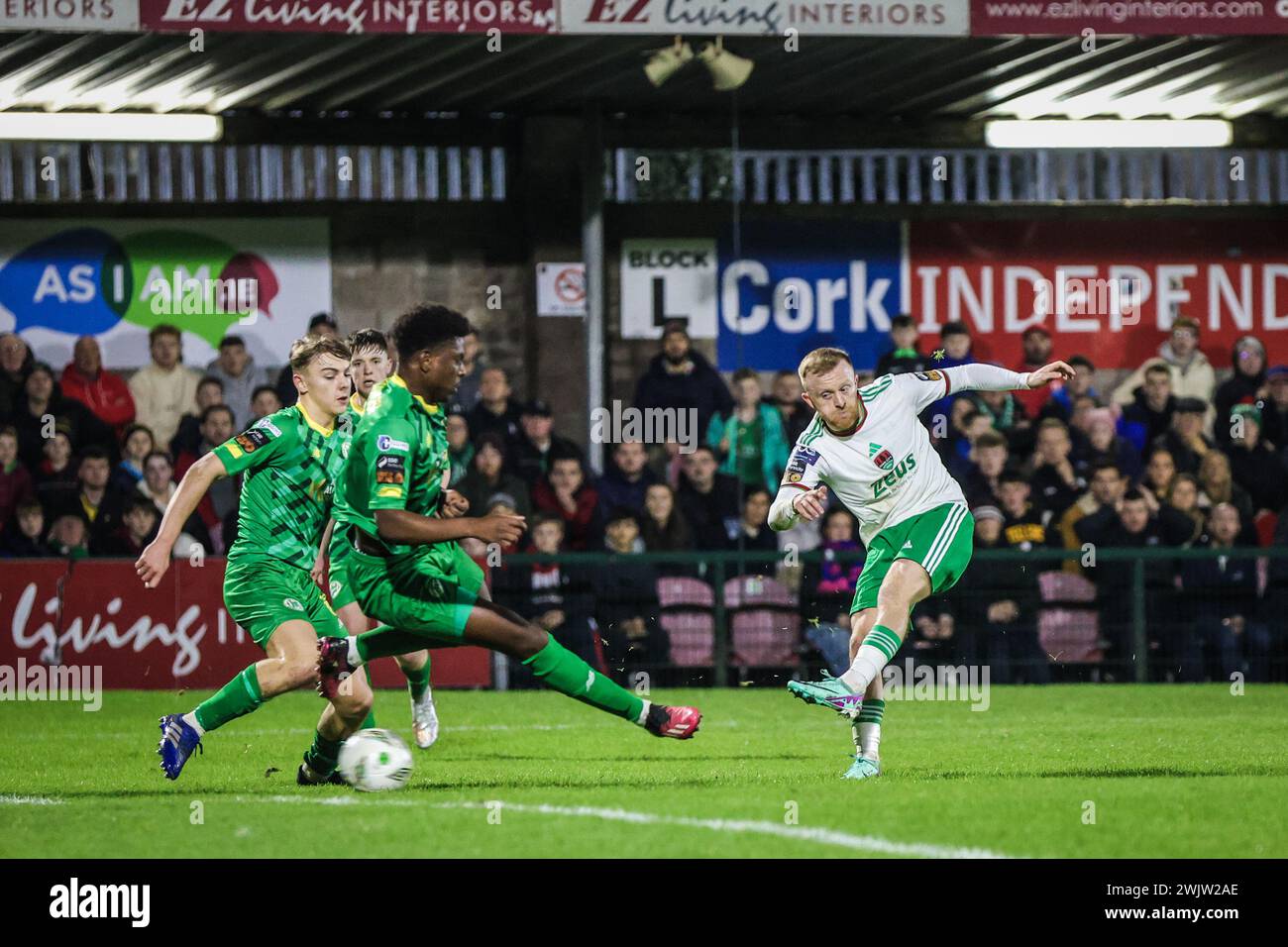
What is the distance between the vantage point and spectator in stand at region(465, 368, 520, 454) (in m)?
15.1

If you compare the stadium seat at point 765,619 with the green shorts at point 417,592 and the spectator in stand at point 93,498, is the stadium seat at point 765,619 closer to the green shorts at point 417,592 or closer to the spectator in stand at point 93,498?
the spectator in stand at point 93,498

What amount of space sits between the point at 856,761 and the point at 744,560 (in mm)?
5461

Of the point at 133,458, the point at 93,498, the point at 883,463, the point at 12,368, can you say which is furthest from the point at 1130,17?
the point at 12,368

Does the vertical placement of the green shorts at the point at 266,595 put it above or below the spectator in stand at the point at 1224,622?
above

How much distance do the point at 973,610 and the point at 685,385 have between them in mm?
3457

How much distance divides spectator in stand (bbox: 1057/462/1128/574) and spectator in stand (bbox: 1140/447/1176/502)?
0.30 meters

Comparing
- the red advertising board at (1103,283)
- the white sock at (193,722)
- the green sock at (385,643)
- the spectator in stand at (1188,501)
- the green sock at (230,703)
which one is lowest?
the white sock at (193,722)

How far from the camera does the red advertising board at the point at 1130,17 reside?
47.7ft

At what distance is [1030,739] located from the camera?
10164 millimetres

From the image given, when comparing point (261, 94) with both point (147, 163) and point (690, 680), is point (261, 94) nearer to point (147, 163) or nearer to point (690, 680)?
point (147, 163)

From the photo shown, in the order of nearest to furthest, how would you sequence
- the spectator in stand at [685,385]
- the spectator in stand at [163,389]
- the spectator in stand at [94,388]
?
the spectator in stand at [685,385]
the spectator in stand at [94,388]
the spectator in stand at [163,389]

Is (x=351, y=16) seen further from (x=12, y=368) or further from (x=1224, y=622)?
(x=1224, y=622)

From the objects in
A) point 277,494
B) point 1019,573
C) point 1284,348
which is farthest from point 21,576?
point 1284,348

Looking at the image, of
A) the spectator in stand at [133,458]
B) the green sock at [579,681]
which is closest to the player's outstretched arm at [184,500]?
the green sock at [579,681]
